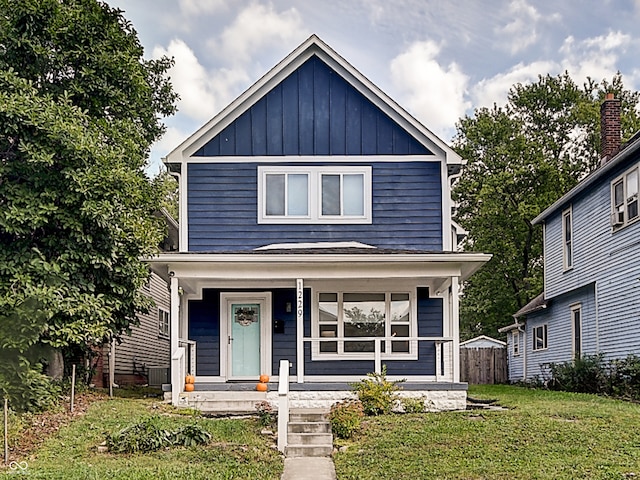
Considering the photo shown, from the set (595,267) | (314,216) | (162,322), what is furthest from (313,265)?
(162,322)

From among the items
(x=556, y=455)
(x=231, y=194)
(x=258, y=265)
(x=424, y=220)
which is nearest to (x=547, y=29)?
(x=424, y=220)

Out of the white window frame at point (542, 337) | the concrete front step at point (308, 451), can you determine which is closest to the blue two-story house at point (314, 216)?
the concrete front step at point (308, 451)

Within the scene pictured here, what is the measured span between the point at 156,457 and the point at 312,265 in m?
5.83

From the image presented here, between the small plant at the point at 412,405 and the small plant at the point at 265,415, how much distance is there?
2491 mm

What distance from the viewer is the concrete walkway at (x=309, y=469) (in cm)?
939

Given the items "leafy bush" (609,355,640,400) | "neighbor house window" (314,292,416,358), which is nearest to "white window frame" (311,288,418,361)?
"neighbor house window" (314,292,416,358)

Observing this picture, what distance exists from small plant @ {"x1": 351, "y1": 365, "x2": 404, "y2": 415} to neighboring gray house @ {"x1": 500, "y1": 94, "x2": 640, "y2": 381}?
7.30 m

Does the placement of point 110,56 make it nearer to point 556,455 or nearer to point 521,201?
point 556,455

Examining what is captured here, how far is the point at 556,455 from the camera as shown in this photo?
9.55 metres

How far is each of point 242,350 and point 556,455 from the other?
8.53 m

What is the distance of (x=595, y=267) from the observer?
20672 millimetres

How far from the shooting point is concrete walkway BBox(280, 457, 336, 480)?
939cm

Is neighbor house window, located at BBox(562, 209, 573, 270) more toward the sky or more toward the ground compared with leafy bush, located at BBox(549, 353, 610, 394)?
more toward the sky

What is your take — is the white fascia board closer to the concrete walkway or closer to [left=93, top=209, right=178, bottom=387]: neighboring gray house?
[left=93, top=209, right=178, bottom=387]: neighboring gray house
